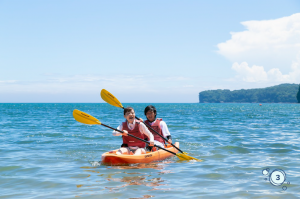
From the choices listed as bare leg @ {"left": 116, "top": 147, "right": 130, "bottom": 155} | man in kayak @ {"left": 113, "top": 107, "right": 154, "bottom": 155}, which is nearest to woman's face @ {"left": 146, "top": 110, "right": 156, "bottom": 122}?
man in kayak @ {"left": 113, "top": 107, "right": 154, "bottom": 155}

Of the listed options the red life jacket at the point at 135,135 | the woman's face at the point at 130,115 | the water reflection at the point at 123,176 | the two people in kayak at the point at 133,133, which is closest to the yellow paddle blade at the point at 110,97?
the two people in kayak at the point at 133,133

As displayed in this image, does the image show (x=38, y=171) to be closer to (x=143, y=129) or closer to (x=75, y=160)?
(x=75, y=160)

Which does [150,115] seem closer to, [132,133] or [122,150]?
[132,133]

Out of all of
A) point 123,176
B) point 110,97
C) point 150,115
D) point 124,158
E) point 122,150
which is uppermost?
point 110,97

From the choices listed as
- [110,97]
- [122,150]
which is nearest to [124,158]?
Answer: [122,150]

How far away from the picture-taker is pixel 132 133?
24.6ft

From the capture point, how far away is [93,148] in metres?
10.2

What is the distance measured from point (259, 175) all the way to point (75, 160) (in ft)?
14.5

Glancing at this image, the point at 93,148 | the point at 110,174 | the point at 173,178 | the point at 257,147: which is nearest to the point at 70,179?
the point at 110,174

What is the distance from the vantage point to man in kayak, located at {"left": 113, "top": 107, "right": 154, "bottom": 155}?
7238 mm

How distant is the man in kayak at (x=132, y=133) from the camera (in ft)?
23.7

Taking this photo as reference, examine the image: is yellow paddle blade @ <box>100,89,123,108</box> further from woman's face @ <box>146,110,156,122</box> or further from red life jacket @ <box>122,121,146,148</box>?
red life jacket @ <box>122,121,146,148</box>

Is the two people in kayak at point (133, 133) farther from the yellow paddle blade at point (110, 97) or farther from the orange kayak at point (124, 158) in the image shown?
the yellow paddle blade at point (110, 97)

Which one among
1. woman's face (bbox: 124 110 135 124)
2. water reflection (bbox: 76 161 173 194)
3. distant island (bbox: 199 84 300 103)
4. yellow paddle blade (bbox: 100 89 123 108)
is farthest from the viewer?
distant island (bbox: 199 84 300 103)
